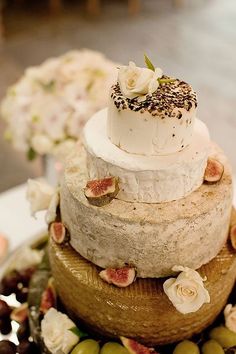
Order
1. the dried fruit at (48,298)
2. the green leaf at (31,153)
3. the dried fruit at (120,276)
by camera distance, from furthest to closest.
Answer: the green leaf at (31,153), the dried fruit at (48,298), the dried fruit at (120,276)

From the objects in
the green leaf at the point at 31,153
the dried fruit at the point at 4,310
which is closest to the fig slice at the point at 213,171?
the dried fruit at the point at 4,310

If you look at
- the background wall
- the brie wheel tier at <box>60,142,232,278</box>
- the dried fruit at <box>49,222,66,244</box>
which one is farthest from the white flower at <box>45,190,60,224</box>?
the background wall

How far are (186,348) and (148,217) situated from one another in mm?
598

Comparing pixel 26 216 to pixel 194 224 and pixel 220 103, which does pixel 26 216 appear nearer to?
pixel 194 224

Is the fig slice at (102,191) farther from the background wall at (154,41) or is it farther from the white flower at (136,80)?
the background wall at (154,41)

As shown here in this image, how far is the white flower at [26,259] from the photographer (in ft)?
9.24

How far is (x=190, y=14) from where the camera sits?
7.66 meters

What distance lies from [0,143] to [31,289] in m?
2.73

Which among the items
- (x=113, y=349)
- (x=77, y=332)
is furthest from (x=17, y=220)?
(x=113, y=349)

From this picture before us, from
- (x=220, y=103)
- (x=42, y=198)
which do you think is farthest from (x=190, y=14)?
(x=42, y=198)

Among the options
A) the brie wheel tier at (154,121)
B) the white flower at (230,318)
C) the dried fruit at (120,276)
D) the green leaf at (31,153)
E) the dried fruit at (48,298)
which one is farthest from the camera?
the green leaf at (31,153)

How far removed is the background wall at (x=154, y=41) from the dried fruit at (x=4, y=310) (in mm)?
2356

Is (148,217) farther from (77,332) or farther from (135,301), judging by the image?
(77,332)

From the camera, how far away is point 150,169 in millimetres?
1933
